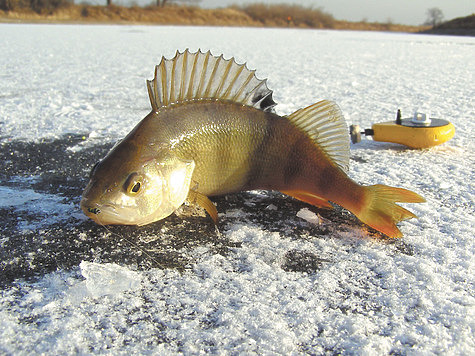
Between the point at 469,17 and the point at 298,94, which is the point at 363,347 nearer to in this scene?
the point at 298,94

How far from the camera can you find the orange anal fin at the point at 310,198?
221cm

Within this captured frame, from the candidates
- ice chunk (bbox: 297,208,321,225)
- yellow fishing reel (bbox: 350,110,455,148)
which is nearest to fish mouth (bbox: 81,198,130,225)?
ice chunk (bbox: 297,208,321,225)

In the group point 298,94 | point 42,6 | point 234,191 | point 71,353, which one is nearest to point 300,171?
point 234,191

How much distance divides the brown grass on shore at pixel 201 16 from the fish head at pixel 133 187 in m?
31.8

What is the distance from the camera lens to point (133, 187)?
5.90 feet

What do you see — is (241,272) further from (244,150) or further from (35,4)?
(35,4)

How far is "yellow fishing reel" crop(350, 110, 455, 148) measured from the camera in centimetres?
316

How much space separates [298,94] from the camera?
18.5 feet

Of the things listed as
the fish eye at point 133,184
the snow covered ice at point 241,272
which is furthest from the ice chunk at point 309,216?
the fish eye at point 133,184

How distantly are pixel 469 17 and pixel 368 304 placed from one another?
43318 millimetres

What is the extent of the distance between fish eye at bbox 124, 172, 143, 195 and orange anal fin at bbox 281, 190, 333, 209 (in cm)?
81

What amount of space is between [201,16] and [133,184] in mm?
41998

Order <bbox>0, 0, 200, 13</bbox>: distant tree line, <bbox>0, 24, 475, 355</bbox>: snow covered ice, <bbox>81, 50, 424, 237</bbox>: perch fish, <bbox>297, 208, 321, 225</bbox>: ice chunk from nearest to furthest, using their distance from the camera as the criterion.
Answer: <bbox>0, 24, 475, 355</bbox>: snow covered ice, <bbox>81, 50, 424, 237</bbox>: perch fish, <bbox>297, 208, 321, 225</bbox>: ice chunk, <bbox>0, 0, 200, 13</bbox>: distant tree line

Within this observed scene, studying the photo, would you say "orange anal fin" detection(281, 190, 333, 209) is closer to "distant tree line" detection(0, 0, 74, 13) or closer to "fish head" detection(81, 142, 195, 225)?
"fish head" detection(81, 142, 195, 225)
